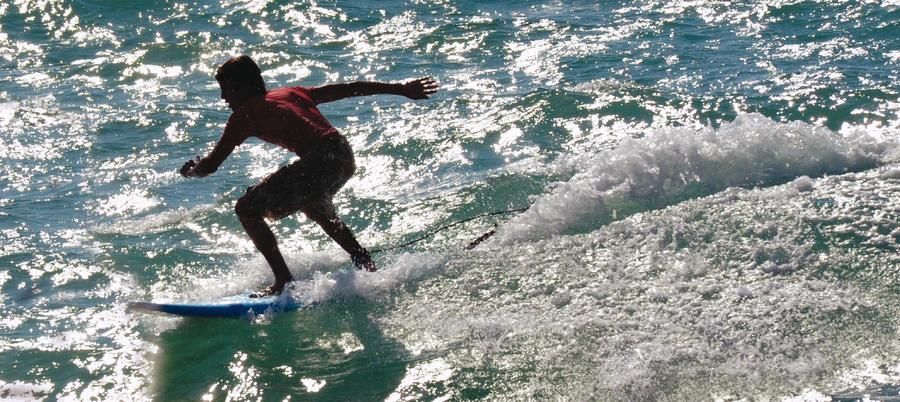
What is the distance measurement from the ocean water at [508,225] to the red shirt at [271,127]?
845 mm

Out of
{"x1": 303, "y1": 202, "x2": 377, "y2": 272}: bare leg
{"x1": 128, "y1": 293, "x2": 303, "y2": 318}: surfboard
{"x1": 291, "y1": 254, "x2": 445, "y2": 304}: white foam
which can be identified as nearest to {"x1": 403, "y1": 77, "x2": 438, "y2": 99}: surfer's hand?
{"x1": 303, "y1": 202, "x2": 377, "y2": 272}: bare leg

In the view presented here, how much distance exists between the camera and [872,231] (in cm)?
648

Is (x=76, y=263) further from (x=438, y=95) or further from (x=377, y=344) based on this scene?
(x=438, y=95)

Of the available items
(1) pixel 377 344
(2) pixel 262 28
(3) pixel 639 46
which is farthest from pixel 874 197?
(2) pixel 262 28

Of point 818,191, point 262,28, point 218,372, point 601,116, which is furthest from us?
point 262,28

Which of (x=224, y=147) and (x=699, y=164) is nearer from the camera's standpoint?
(x=224, y=147)

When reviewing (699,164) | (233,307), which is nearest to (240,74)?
(233,307)

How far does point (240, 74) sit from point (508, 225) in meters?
1.97

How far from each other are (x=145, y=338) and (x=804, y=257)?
3637 mm

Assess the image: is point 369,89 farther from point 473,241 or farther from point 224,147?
point 473,241

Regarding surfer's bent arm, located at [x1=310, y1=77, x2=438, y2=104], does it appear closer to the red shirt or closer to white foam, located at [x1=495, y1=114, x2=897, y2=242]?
the red shirt

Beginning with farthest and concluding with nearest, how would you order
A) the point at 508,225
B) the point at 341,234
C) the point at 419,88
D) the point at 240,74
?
the point at 508,225
the point at 341,234
the point at 419,88
the point at 240,74

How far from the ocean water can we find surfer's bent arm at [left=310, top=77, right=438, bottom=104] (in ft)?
3.28

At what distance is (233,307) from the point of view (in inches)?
247
